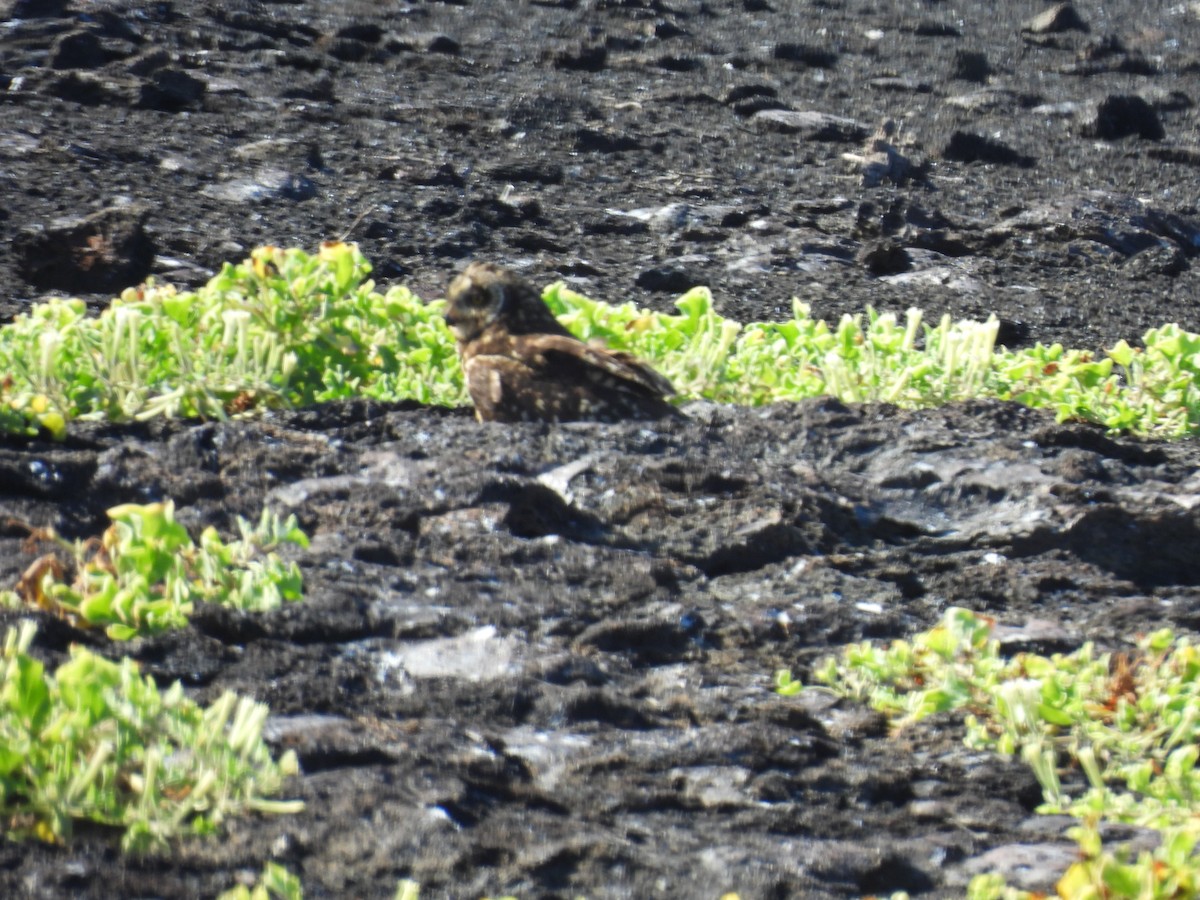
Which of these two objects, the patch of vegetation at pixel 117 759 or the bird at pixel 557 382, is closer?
the patch of vegetation at pixel 117 759

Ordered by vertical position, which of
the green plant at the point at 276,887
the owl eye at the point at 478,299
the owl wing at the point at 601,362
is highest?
the green plant at the point at 276,887

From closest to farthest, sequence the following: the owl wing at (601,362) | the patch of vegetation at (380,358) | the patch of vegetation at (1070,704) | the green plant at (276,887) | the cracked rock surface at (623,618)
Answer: the green plant at (276,887) < the cracked rock surface at (623,618) < the patch of vegetation at (1070,704) < the patch of vegetation at (380,358) < the owl wing at (601,362)

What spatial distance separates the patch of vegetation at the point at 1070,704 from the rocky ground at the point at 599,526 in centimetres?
7

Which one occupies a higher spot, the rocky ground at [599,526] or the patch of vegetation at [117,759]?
the patch of vegetation at [117,759]

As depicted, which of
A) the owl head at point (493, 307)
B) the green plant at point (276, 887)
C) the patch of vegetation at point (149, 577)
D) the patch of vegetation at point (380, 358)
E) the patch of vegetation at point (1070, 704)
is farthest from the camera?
the owl head at point (493, 307)

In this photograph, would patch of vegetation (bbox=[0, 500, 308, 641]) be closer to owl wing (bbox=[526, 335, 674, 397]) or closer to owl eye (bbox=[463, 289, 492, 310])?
owl wing (bbox=[526, 335, 674, 397])

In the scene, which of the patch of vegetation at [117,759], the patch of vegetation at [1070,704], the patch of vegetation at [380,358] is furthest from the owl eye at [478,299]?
the patch of vegetation at [117,759]

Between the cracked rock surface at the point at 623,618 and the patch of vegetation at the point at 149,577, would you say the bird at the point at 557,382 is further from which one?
the patch of vegetation at the point at 149,577

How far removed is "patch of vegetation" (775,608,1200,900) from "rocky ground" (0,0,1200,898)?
70mm

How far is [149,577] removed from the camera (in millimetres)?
→ 2605

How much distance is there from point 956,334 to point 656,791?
2505mm

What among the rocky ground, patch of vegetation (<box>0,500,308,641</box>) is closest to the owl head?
the rocky ground

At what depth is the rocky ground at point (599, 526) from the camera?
2182mm

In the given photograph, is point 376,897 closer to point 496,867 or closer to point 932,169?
point 496,867
